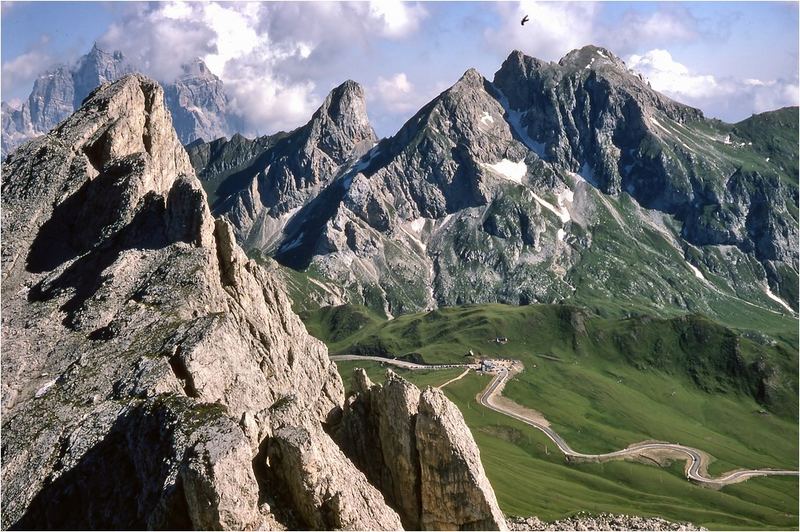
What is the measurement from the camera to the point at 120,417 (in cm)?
4906

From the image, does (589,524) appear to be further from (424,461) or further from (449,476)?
(449,476)

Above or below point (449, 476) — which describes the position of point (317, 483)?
above

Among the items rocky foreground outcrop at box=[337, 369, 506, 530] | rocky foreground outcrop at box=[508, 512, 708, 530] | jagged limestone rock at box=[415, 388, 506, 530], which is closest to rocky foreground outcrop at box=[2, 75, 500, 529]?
jagged limestone rock at box=[415, 388, 506, 530]

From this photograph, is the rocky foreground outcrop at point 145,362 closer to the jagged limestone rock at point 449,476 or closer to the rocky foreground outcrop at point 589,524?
the jagged limestone rock at point 449,476

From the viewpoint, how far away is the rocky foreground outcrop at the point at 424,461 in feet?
169

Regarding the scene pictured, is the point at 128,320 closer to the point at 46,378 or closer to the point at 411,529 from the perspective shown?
the point at 46,378

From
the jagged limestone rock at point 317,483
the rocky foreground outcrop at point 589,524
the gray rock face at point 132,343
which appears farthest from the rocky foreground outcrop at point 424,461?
the rocky foreground outcrop at point 589,524

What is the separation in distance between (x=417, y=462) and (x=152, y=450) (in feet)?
68.5

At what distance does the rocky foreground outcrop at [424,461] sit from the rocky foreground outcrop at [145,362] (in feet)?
2.05

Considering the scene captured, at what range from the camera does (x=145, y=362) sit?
54562 millimetres

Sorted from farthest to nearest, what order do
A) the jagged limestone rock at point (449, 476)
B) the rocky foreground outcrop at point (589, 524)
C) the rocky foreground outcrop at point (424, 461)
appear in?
the rocky foreground outcrop at point (589, 524), the rocky foreground outcrop at point (424, 461), the jagged limestone rock at point (449, 476)

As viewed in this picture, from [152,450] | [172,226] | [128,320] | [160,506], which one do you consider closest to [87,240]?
[172,226]

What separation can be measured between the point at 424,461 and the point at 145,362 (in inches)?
922

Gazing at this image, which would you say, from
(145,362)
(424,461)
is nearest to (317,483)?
(424,461)
